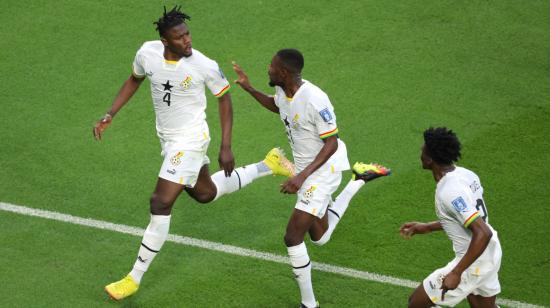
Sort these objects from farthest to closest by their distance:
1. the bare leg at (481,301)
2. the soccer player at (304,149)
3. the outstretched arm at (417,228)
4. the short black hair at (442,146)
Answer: the soccer player at (304,149), the outstretched arm at (417,228), the bare leg at (481,301), the short black hair at (442,146)

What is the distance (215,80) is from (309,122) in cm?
118

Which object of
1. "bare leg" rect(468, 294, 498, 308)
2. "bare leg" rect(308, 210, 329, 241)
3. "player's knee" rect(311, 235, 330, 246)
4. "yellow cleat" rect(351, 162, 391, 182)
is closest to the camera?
"bare leg" rect(468, 294, 498, 308)

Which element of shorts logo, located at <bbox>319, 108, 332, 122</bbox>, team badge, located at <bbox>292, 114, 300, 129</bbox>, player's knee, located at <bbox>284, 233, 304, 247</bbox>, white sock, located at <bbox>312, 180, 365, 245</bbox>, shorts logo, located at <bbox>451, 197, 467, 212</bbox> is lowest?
white sock, located at <bbox>312, 180, 365, 245</bbox>

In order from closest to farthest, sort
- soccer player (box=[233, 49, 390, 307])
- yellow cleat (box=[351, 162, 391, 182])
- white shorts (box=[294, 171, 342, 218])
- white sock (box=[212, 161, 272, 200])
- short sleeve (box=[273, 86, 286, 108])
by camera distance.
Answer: soccer player (box=[233, 49, 390, 307]) → white shorts (box=[294, 171, 342, 218]) → short sleeve (box=[273, 86, 286, 108]) → white sock (box=[212, 161, 272, 200]) → yellow cleat (box=[351, 162, 391, 182])

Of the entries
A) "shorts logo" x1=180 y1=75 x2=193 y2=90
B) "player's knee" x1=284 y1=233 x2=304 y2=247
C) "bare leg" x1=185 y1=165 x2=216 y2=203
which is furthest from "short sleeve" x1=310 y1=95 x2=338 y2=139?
"bare leg" x1=185 y1=165 x2=216 y2=203

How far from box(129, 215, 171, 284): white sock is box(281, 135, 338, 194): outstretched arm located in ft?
4.47

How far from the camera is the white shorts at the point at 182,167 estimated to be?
9.07 meters

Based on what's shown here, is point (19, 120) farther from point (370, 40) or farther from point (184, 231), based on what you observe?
point (370, 40)

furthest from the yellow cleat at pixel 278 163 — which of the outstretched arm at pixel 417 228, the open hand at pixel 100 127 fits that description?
the outstretched arm at pixel 417 228

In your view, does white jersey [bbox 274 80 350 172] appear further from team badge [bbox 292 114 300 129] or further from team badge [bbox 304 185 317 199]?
team badge [bbox 304 185 317 199]

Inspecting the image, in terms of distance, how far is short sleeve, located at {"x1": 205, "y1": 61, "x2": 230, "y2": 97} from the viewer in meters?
9.19

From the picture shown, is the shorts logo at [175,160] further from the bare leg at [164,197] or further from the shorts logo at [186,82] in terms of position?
the shorts logo at [186,82]

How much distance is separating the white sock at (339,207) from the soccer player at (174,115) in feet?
4.29

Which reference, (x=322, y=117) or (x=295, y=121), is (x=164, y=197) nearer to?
(x=295, y=121)
